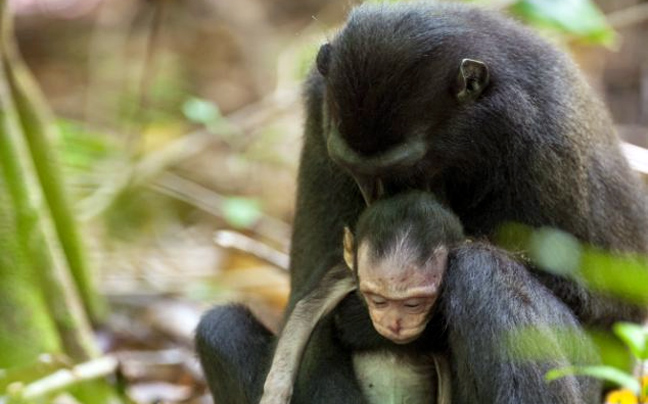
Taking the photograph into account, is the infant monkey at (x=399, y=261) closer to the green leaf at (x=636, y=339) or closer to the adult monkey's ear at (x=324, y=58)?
the adult monkey's ear at (x=324, y=58)

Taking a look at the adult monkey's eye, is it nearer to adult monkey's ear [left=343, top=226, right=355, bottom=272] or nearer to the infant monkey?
the infant monkey

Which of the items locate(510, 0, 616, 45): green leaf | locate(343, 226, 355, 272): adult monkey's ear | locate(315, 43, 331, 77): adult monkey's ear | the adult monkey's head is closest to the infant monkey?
locate(343, 226, 355, 272): adult monkey's ear

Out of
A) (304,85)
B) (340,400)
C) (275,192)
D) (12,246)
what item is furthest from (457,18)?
(275,192)

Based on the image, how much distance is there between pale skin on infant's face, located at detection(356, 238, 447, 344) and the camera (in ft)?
16.7

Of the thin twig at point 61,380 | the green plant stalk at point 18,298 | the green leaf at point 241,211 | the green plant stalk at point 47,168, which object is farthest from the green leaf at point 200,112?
the thin twig at point 61,380

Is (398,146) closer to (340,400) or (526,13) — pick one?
(340,400)

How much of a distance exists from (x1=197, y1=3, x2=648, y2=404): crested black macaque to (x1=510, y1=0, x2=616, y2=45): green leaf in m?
1.16

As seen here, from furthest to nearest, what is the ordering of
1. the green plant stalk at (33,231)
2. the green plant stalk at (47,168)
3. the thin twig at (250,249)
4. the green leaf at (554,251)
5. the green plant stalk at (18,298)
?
the thin twig at (250,249) < the green plant stalk at (47,168) < the green plant stalk at (33,231) < the green plant stalk at (18,298) < the green leaf at (554,251)

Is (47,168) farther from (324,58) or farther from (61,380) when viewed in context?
(324,58)

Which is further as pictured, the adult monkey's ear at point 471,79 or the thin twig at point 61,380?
the thin twig at point 61,380

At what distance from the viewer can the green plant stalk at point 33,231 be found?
7074 mm

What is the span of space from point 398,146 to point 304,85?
1043 millimetres

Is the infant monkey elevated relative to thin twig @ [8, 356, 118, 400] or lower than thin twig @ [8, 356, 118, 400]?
elevated

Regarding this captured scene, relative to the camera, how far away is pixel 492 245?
5312 mm
